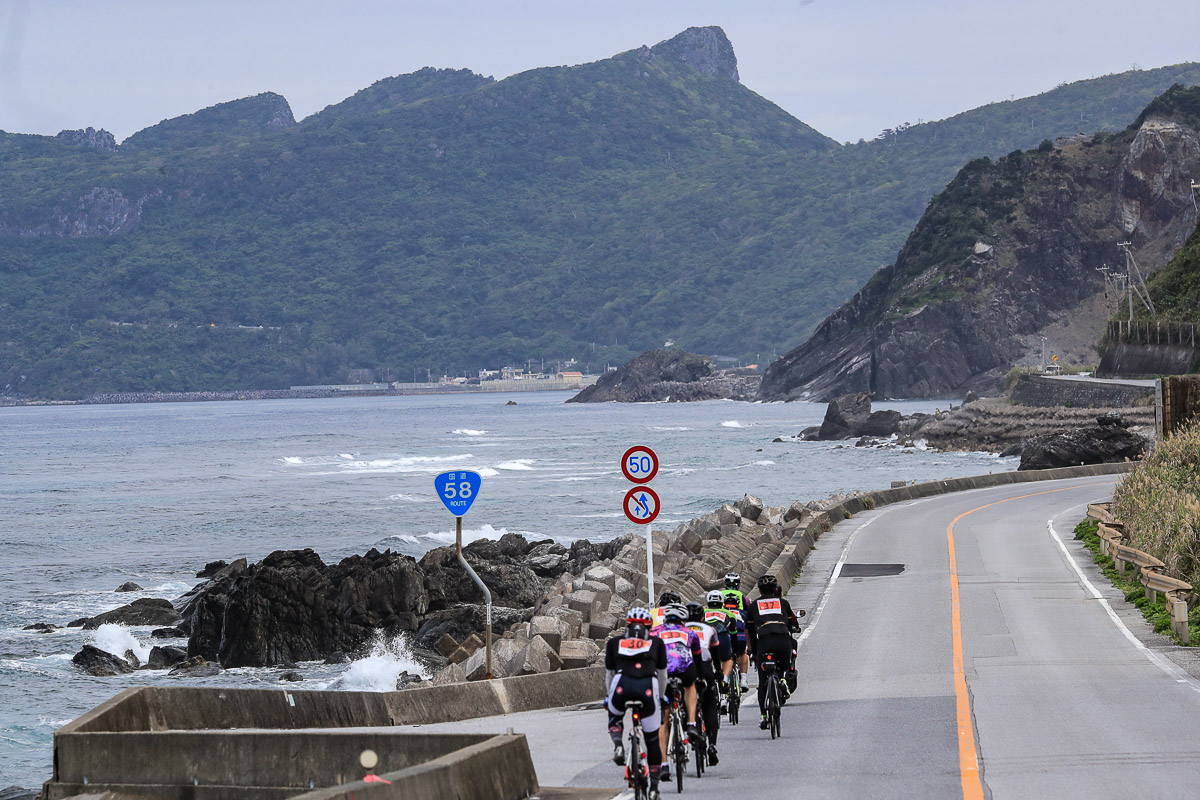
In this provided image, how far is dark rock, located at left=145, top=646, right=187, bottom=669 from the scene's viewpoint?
101 ft

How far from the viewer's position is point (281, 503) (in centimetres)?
7575

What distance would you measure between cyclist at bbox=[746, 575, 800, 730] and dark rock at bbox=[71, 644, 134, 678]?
2005 cm

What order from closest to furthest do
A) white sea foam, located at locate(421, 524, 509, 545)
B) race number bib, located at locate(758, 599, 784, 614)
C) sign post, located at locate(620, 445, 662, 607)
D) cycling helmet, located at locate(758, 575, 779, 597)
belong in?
cycling helmet, located at locate(758, 575, 779, 597)
race number bib, located at locate(758, 599, 784, 614)
sign post, located at locate(620, 445, 662, 607)
white sea foam, located at locate(421, 524, 509, 545)

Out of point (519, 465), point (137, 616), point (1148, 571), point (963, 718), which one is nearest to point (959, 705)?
point (963, 718)

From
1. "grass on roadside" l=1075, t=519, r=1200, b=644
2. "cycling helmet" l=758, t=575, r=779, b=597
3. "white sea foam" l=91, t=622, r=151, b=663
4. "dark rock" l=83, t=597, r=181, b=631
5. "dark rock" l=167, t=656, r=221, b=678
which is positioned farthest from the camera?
"dark rock" l=83, t=597, r=181, b=631

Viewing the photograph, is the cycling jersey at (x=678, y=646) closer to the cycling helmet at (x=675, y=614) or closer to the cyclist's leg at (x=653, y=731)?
the cycling helmet at (x=675, y=614)

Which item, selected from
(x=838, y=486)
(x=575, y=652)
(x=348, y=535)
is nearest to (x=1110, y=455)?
(x=838, y=486)

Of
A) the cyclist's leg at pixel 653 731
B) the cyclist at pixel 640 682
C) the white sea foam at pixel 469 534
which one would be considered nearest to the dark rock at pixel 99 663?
the cyclist at pixel 640 682

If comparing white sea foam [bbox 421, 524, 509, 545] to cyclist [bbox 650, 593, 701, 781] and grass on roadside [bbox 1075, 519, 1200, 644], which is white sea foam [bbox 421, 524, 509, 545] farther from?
cyclist [bbox 650, 593, 701, 781]

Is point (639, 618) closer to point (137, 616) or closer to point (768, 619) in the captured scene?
point (768, 619)

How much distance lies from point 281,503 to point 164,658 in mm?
45444

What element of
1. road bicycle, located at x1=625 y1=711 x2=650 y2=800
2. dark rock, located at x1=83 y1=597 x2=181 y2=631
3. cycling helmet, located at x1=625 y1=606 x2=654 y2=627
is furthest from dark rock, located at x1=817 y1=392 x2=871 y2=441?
road bicycle, located at x1=625 y1=711 x2=650 y2=800

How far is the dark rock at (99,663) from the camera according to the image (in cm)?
2977

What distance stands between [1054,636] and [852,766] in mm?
9921
